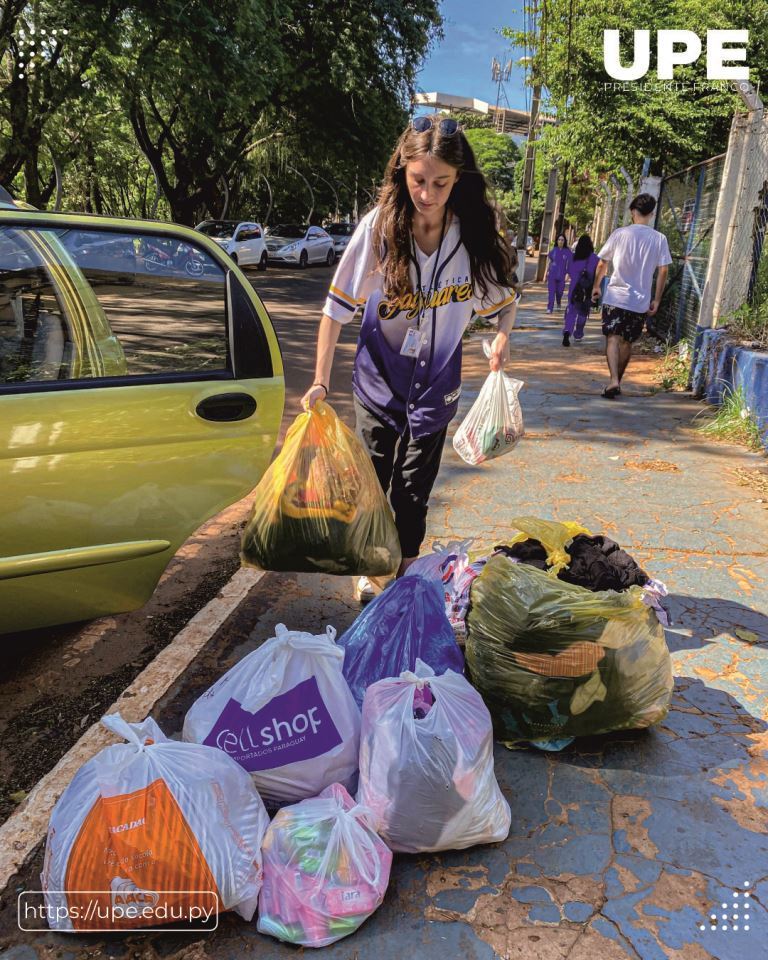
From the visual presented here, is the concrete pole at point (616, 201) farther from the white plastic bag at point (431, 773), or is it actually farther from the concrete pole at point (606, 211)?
the white plastic bag at point (431, 773)

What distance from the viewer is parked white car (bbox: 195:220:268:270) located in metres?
20.7

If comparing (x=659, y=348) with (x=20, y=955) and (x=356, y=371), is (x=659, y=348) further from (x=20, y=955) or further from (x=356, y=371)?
(x=20, y=955)

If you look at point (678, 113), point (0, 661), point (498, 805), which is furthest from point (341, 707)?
point (678, 113)

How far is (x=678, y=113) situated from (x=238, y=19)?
7.17 meters

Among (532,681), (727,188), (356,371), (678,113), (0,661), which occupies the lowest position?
(0,661)

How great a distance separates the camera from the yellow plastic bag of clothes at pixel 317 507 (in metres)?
2.62

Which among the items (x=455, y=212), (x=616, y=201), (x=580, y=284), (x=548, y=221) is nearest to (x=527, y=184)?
(x=548, y=221)

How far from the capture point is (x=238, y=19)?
1248cm

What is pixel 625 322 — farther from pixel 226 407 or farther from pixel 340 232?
pixel 340 232

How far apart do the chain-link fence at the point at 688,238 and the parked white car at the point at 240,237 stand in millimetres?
12713

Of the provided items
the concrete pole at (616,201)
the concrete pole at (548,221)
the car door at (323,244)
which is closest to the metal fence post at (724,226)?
the concrete pole at (616,201)

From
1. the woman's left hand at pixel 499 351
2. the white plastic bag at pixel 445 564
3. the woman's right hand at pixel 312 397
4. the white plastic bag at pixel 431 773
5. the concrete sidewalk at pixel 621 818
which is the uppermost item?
the woman's left hand at pixel 499 351

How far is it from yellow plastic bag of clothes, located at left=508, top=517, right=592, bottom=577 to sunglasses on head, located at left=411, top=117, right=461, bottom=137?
130cm

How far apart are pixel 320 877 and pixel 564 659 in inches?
35.1
